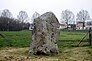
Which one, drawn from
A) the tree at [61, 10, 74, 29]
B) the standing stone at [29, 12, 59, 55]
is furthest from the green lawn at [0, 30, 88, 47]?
the tree at [61, 10, 74, 29]

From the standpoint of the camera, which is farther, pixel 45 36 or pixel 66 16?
pixel 66 16

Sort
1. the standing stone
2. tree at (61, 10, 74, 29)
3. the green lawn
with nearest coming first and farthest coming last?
the standing stone < the green lawn < tree at (61, 10, 74, 29)

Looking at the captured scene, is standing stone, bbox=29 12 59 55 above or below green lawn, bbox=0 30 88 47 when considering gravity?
above

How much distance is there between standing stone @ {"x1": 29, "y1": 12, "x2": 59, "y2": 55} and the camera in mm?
12411

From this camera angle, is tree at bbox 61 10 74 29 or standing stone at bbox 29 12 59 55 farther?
tree at bbox 61 10 74 29

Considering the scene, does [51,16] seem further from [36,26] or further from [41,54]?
[41,54]

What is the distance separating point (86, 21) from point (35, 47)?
96.9 meters

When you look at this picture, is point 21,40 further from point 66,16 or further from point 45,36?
point 66,16

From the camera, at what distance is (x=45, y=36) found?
12.7 metres

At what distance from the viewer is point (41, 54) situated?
12.3m

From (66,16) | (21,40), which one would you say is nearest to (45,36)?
(21,40)

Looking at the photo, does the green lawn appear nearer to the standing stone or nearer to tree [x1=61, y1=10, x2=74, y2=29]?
the standing stone

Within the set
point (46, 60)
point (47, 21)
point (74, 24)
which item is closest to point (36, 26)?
point (47, 21)

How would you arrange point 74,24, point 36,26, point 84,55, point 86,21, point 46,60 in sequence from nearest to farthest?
point 46,60 → point 84,55 → point 36,26 → point 86,21 → point 74,24
